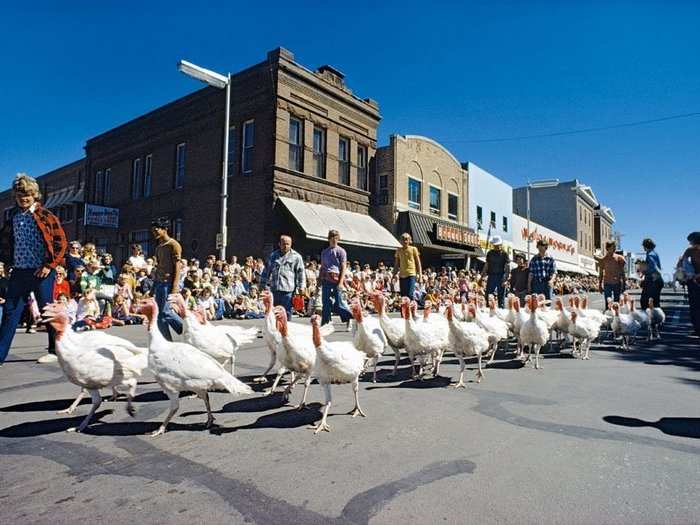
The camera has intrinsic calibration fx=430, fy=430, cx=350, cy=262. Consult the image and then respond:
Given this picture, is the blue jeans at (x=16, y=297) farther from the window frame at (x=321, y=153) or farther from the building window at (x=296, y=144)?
the window frame at (x=321, y=153)

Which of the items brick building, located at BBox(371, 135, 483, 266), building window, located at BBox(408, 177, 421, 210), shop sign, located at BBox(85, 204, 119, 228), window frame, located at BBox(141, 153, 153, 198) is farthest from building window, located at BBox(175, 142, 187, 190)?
building window, located at BBox(408, 177, 421, 210)

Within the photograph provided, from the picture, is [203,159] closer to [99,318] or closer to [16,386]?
[99,318]

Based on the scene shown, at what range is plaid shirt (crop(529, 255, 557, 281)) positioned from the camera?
28.7ft

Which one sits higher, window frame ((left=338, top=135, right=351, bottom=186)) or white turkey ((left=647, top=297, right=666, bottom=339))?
window frame ((left=338, top=135, right=351, bottom=186))

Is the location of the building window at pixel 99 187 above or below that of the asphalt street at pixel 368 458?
above

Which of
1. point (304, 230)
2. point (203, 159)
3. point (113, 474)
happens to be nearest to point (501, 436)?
point (113, 474)

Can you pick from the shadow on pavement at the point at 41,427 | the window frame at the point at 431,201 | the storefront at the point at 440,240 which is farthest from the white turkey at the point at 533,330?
the window frame at the point at 431,201

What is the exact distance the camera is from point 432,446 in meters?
3.32

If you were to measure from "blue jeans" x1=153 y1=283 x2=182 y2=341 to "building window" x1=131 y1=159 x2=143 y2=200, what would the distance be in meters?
21.3

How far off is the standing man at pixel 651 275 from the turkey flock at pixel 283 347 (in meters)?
3.53

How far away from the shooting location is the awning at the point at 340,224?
17.5 meters

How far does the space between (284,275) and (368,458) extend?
165 inches

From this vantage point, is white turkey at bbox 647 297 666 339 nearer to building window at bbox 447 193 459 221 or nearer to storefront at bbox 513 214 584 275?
building window at bbox 447 193 459 221

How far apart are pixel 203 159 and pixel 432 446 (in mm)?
20031
